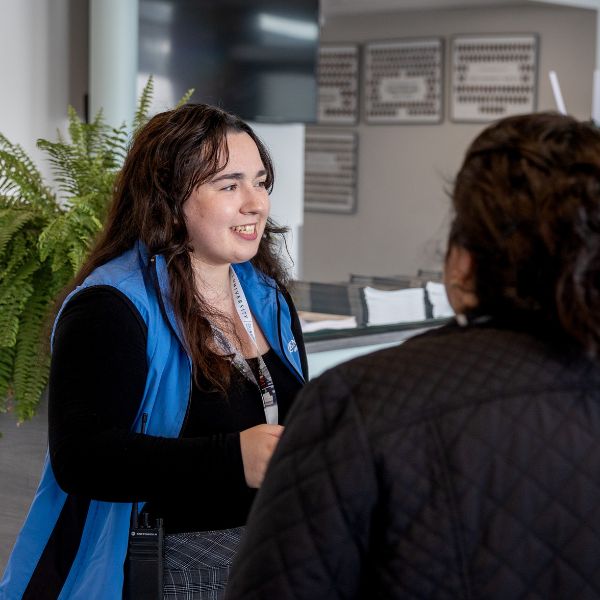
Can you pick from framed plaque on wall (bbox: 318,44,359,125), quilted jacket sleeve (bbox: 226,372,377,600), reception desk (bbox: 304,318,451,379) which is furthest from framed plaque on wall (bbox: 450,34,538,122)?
quilted jacket sleeve (bbox: 226,372,377,600)

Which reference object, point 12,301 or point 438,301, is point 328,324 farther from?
point 12,301

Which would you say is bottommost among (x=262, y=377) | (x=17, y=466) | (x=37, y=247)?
(x=17, y=466)

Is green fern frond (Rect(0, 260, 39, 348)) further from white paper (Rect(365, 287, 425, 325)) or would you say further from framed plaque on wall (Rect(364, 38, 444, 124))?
framed plaque on wall (Rect(364, 38, 444, 124))

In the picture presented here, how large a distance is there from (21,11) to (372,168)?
495 cm

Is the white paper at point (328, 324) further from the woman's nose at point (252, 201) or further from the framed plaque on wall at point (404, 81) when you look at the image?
→ the framed plaque on wall at point (404, 81)

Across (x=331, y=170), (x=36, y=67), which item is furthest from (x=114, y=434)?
(x=331, y=170)

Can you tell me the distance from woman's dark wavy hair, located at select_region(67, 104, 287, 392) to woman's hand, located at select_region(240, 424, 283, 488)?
0.73 feet

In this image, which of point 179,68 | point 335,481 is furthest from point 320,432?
point 179,68

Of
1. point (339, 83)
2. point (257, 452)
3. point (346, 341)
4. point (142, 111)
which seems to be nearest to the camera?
point (257, 452)

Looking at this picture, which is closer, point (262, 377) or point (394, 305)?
point (262, 377)

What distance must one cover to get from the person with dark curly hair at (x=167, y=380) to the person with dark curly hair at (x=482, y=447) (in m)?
0.56

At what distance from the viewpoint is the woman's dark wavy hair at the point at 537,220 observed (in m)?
0.93

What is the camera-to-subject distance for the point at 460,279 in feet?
3.31

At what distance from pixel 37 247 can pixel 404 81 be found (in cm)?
615
